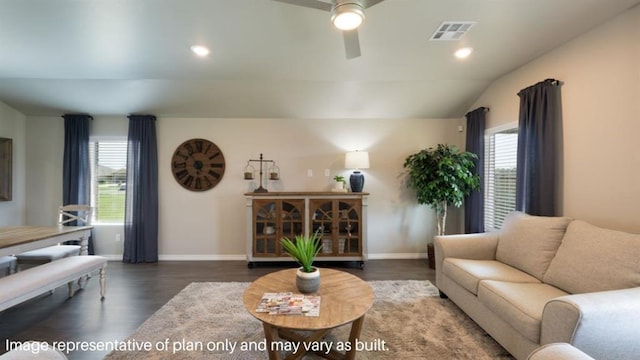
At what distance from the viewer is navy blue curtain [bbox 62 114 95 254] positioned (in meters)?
4.00

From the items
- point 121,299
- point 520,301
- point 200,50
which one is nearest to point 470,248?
point 520,301

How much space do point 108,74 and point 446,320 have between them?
455 cm

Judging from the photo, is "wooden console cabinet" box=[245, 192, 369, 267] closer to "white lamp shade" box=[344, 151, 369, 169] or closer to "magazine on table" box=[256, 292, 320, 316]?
"white lamp shade" box=[344, 151, 369, 169]

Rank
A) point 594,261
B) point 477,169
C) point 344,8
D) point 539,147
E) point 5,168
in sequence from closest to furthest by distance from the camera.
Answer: point 344,8 < point 594,261 < point 539,147 < point 477,169 < point 5,168

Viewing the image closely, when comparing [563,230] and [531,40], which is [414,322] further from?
[531,40]

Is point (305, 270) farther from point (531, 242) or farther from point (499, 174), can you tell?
point (499, 174)

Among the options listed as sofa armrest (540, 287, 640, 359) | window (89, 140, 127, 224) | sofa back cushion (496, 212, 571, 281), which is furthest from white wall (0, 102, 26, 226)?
sofa back cushion (496, 212, 571, 281)

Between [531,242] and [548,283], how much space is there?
→ 36 cm

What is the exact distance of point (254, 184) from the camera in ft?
13.9

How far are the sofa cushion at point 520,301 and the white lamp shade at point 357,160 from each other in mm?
2137

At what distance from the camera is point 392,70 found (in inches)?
125

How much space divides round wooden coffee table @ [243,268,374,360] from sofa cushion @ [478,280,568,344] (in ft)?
2.95

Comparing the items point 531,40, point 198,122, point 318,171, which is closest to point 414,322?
point 318,171

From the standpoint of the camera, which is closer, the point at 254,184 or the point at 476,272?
the point at 476,272
